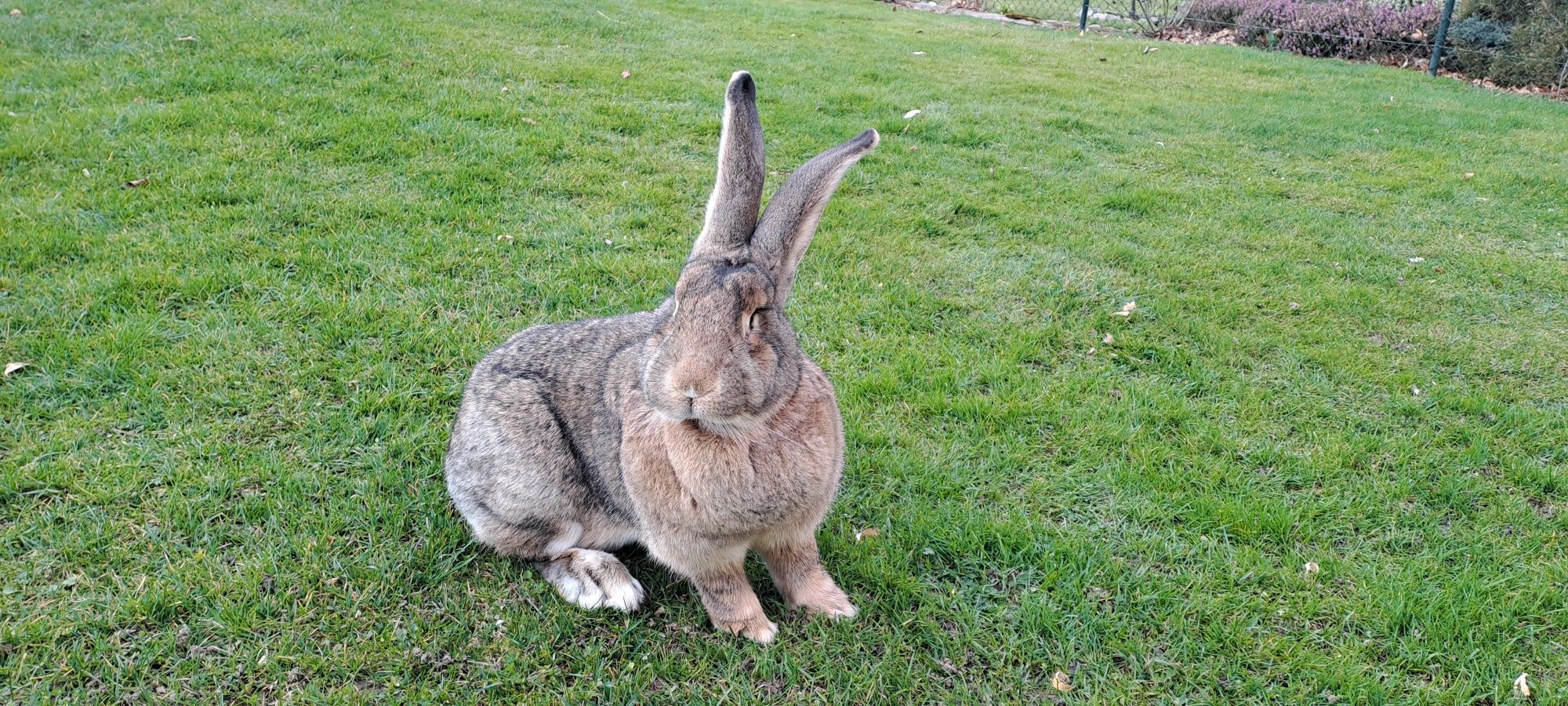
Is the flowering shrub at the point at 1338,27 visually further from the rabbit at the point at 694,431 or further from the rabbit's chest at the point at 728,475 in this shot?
the rabbit's chest at the point at 728,475

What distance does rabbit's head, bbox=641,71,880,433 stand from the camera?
7.15 feet

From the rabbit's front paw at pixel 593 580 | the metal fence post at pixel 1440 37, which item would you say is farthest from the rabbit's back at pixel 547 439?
the metal fence post at pixel 1440 37

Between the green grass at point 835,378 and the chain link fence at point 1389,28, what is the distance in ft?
15.9

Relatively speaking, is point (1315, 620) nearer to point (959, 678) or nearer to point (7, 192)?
point (959, 678)

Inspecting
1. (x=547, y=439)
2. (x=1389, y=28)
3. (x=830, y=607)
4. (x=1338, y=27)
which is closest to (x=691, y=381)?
(x=547, y=439)

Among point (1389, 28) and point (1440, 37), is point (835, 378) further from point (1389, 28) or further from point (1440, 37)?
point (1389, 28)

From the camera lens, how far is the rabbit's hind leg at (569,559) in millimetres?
2871

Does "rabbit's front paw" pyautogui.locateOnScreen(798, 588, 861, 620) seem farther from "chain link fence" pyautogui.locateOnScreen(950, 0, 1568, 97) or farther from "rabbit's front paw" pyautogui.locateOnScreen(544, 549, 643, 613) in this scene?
"chain link fence" pyautogui.locateOnScreen(950, 0, 1568, 97)

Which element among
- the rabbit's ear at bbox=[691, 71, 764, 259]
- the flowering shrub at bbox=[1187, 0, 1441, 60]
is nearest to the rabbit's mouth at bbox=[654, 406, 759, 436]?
the rabbit's ear at bbox=[691, 71, 764, 259]

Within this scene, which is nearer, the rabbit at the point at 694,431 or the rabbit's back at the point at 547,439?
the rabbit at the point at 694,431

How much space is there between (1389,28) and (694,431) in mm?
15153

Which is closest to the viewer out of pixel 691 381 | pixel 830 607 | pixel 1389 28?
pixel 691 381

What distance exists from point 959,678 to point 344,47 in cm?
762

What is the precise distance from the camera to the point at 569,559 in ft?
9.79
